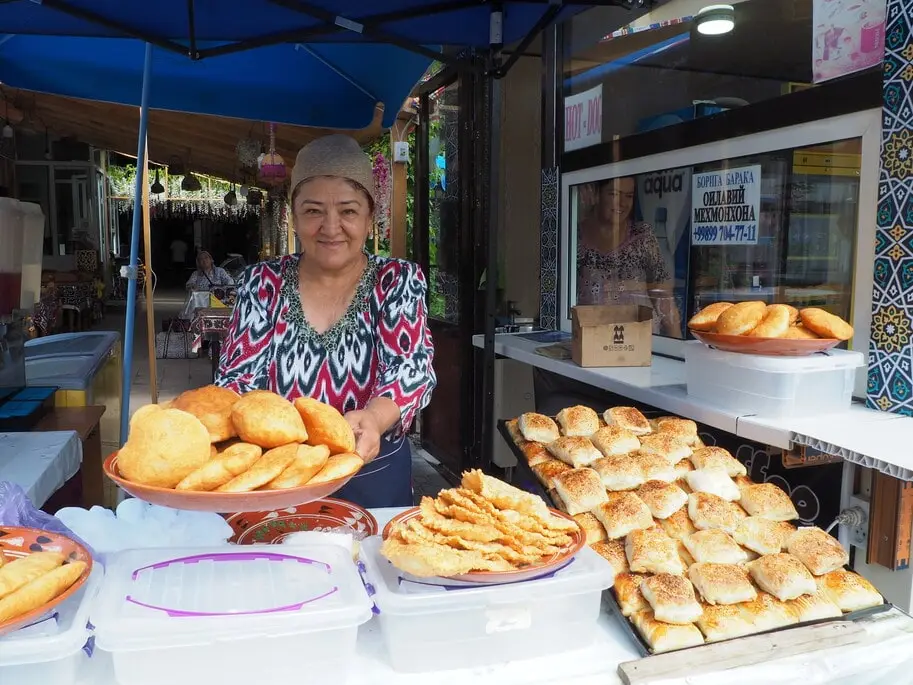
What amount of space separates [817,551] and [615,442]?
2.16 feet

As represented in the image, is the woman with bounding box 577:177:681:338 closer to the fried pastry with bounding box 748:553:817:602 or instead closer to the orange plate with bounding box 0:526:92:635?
the fried pastry with bounding box 748:553:817:602

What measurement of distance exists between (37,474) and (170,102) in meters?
2.59

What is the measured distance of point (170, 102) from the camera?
414cm

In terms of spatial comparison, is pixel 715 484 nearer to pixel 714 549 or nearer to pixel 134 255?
pixel 714 549

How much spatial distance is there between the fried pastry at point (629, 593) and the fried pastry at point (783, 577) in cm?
25

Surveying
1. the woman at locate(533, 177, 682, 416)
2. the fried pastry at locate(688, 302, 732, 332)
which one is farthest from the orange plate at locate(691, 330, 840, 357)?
the woman at locate(533, 177, 682, 416)

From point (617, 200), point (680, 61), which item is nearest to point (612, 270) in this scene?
point (617, 200)

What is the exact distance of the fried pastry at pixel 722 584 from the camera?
140 centimetres

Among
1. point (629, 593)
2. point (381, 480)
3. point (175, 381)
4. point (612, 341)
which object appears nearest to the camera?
point (629, 593)

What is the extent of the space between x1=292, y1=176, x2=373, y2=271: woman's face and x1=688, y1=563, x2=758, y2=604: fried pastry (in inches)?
57.4

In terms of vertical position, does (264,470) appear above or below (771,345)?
below

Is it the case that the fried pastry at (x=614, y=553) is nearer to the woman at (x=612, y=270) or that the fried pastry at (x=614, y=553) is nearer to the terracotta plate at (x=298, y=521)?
the terracotta plate at (x=298, y=521)

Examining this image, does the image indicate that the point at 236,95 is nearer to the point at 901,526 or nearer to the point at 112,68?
the point at 112,68

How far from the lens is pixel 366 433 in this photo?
159 cm
